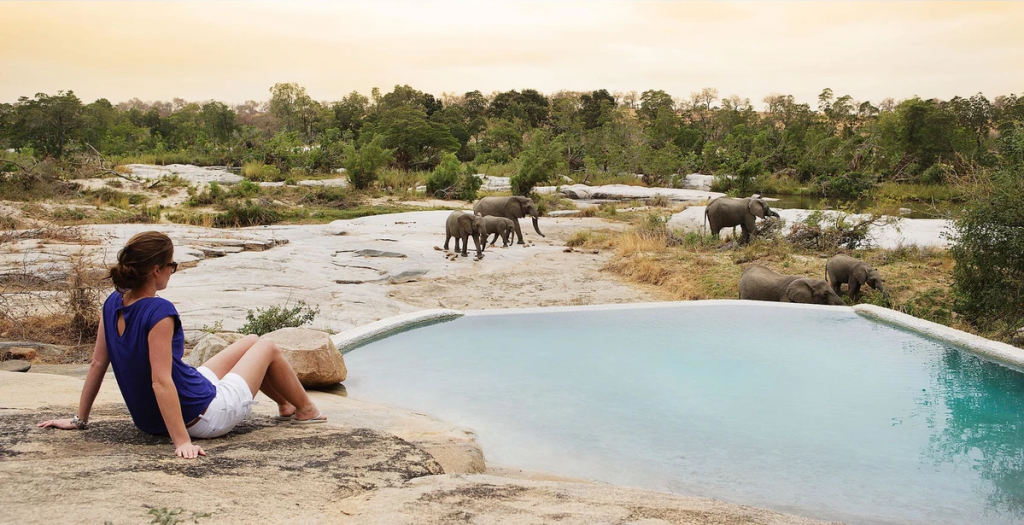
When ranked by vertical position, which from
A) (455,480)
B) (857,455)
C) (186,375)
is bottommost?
(857,455)

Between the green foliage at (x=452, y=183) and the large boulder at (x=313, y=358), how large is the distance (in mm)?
17383

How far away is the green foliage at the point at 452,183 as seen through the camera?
2259 cm

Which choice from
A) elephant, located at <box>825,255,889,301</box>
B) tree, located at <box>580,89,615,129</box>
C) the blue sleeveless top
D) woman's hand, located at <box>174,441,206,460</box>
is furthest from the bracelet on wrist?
tree, located at <box>580,89,615,129</box>

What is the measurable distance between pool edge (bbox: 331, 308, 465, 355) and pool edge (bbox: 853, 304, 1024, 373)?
4.01 meters

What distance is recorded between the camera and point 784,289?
867 centimetres

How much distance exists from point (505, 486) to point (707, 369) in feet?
11.4

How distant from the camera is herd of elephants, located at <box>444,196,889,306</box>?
8.46 metres

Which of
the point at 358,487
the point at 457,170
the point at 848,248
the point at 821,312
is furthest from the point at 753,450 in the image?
the point at 457,170

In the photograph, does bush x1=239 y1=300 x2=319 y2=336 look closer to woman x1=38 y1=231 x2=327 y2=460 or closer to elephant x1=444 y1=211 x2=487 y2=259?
woman x1=38 y1=231 x2=327 y2=460

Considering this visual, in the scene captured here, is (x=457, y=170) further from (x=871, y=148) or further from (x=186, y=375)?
(x=186, y=375)

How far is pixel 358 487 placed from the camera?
2.52m

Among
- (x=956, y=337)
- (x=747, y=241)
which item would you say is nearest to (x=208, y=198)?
(x=747, y=241)

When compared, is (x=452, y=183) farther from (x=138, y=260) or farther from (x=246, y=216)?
(x=138, y=260)

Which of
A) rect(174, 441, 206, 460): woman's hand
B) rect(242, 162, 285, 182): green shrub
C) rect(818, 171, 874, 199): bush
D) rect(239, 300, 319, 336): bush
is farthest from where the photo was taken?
rect(242, 162, 285, 182): green shrub
